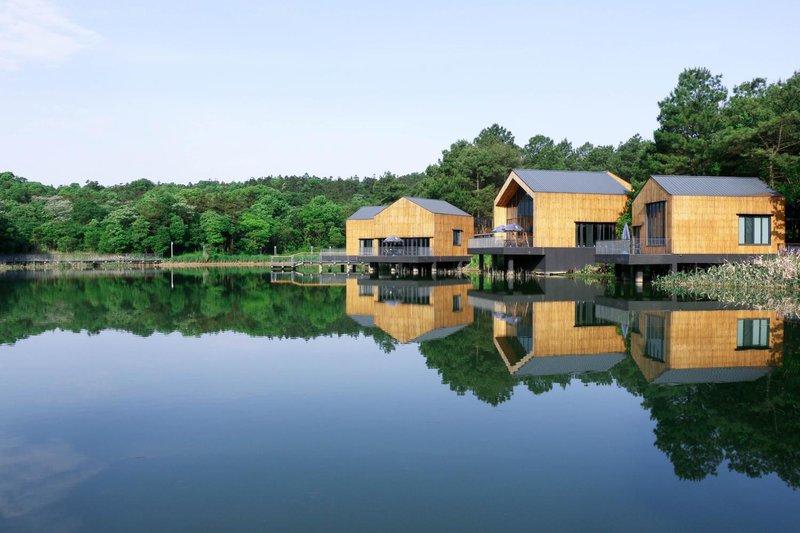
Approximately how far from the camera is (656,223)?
103 feet

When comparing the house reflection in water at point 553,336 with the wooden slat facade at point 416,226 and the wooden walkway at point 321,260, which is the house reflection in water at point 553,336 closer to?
the wooden slat facade at point 416,226

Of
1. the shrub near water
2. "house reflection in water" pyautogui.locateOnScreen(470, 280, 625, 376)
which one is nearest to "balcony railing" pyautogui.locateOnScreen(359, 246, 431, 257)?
the shrub near water

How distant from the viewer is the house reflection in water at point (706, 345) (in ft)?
37.7

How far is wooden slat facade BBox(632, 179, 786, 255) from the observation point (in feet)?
97.1

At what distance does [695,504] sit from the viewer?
611cm

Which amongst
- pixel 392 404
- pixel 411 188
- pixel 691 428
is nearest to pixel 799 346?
pixel 691 428

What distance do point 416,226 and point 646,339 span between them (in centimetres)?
3327

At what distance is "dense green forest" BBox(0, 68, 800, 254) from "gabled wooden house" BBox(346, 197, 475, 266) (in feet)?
24.0

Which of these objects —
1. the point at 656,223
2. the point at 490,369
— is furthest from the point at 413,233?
the point at 490,369

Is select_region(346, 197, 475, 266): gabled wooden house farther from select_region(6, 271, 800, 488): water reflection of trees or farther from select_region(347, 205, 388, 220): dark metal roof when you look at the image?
select_region(6, 271, 800, 488): water reflection of trees

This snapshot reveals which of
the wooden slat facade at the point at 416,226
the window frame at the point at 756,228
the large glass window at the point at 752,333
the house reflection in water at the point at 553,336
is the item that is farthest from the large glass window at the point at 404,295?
the window frame at the point at 756,228

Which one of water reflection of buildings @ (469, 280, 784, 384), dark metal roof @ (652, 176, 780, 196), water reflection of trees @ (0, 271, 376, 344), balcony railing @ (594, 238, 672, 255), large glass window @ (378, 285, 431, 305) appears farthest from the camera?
balcony railing @ (594, 238, 672, 255)

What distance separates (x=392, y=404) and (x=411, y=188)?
65.3 metres

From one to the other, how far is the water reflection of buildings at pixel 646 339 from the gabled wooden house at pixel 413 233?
23931mm
